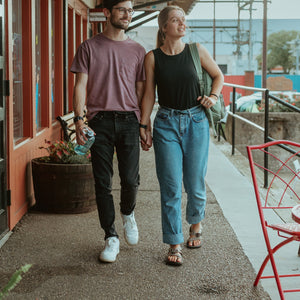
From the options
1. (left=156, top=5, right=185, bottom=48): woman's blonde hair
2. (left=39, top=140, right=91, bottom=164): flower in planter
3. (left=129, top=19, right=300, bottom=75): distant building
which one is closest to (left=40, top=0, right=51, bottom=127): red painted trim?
(left=39, top=140, right=91, bottom=164): flower in planter

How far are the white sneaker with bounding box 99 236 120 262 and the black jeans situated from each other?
54 mm

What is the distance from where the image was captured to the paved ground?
361 cm

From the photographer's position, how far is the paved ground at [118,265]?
11.8 ft

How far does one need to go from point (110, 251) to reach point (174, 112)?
107 cm

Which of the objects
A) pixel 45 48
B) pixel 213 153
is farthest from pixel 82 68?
pixel 213 153

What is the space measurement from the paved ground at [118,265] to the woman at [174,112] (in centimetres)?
27

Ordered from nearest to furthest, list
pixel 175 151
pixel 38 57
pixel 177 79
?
1. pixel 177 79
2. pixel 175 151
3. pixel 38 57

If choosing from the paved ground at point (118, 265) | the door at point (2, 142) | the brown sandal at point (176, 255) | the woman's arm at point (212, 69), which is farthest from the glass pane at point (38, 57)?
the brown sandal at point (176, 255)

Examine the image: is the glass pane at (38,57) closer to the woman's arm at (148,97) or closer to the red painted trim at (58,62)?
the red painted trim at (58,62)

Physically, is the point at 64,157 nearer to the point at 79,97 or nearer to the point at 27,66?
the point at 27,66

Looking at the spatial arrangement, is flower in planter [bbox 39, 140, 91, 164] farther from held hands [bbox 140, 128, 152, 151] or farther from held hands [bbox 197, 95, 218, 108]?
held hands [bbox 197, 95, 218, 108]

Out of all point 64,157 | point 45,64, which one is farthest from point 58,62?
point 64,157

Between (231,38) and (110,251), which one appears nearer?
(110,251)

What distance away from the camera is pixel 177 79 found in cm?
405
